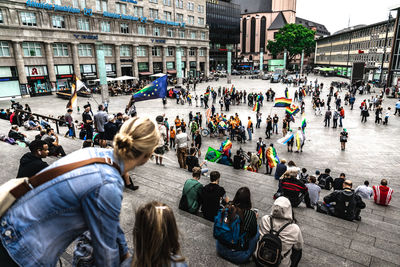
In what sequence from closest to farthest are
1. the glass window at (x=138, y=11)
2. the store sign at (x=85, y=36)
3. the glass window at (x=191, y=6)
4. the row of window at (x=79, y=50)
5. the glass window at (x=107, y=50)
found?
1. the row of window at (x=79, y=50)
2. the store sign at (x=85, y=36)
3. the glass window at (x=107, y=50)
4. the glass window at (x=138, y=11)
5. the glass window at (x=191, y=6)

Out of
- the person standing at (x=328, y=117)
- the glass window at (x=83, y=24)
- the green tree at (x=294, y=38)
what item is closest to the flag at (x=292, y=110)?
the person standing at (x=328, y=117)

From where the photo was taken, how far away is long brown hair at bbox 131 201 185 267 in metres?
1.83

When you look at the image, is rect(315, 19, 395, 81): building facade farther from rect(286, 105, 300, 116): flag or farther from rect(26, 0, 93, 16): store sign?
rect(26, 0, 93, 16): store sign

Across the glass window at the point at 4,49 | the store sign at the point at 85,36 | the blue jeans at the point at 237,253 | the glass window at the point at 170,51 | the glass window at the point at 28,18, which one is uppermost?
the glass window at the point at 28,18

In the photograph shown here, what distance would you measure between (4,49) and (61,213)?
150 feet

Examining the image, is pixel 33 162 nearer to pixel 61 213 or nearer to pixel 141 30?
pixel 61 213

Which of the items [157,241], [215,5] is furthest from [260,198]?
[215,5]

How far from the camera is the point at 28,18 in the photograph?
3816 centimetres

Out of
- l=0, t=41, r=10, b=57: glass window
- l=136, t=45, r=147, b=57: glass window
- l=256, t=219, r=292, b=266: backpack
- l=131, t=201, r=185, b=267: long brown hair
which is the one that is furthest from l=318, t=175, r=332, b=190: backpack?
l=136, t=45, r=147, b=57: glass window

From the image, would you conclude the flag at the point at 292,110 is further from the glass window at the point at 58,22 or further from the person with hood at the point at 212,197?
the glass window at the point at 58,22

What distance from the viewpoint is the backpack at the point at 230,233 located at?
397cm

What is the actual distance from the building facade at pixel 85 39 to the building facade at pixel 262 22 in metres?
66.1

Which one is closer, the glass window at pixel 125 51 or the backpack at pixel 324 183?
the backpack at pixel 324 183

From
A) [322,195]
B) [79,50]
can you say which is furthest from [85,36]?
[322,195]
